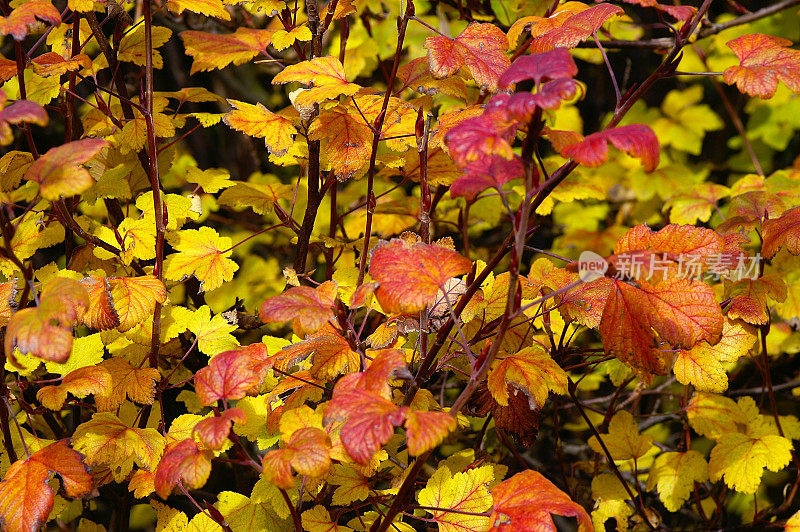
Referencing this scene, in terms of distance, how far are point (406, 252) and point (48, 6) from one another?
0.64 meters

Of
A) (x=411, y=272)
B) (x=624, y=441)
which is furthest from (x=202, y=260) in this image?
(x=624, y=441)

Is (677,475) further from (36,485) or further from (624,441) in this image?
(36,485)

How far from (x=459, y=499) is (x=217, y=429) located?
0.41 meters

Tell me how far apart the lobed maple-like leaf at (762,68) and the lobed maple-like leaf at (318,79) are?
607 millimetres

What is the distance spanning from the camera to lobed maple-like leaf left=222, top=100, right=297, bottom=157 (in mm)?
1224

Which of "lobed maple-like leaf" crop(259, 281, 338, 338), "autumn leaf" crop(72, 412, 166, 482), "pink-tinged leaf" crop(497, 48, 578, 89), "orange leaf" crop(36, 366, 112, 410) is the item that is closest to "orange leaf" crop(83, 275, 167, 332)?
"orange leaf" crop(36, 366, 112, 410)

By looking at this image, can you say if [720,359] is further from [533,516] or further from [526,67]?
[526,67]

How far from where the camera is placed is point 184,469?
87 centimetres

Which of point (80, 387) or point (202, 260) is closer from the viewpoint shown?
point (80, 387)

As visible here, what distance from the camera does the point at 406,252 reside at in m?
0.95

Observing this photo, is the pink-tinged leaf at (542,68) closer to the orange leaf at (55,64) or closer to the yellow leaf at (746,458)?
the orange leaf at (55,64)

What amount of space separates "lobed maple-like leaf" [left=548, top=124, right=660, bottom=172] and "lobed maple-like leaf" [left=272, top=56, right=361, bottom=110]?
454mm

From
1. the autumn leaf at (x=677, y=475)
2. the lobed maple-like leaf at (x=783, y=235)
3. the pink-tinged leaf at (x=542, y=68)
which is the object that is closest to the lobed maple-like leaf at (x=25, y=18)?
the pink-tinged leaf at (x=542, y=68)

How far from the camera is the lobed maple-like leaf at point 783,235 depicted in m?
1.19
